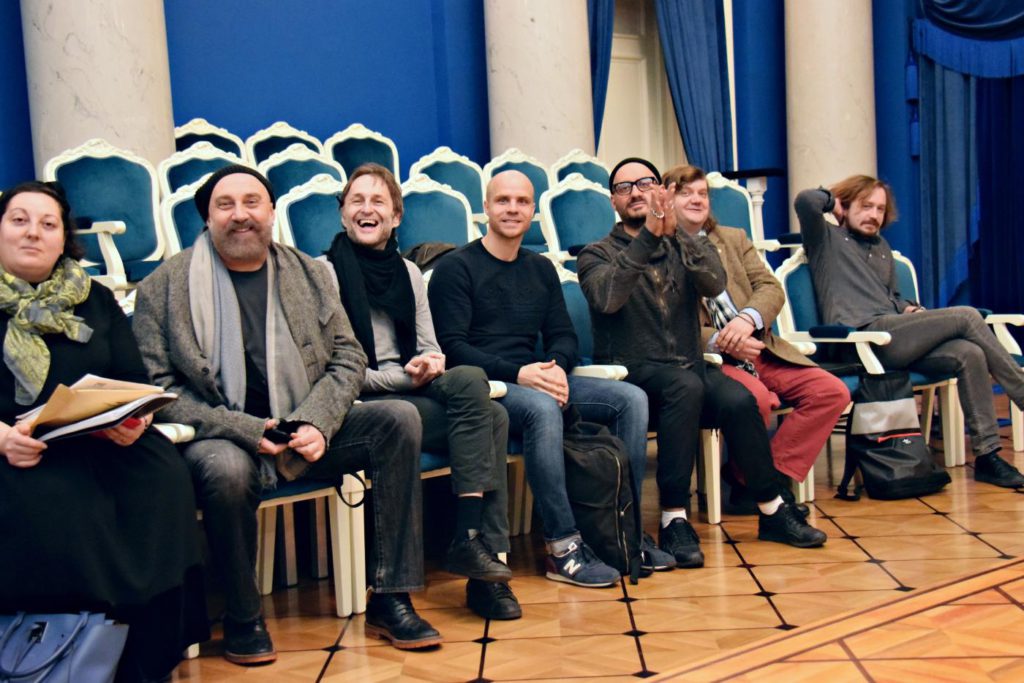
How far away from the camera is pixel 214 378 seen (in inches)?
105

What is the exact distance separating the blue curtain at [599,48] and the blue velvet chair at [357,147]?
151cm

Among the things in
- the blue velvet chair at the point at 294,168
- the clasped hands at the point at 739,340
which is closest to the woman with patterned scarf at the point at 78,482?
the clasped hands at the point at 739,340

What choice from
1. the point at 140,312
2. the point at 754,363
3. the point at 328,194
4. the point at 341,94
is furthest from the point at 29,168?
the point at 754,363

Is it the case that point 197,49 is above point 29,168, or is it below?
above

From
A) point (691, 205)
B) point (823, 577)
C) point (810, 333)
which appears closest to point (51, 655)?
point (823, 577)

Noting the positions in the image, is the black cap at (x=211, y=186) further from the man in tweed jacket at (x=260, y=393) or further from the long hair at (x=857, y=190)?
the long hair at (x=857, y=190)

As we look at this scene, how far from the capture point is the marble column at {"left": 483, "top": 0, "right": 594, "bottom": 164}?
19.7ft

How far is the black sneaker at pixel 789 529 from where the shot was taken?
133 inches

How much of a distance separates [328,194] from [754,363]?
1498 millimetres

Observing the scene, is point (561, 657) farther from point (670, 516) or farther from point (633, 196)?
point (633, 196)

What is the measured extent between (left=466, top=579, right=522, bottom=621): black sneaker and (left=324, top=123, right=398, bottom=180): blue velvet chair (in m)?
3.17

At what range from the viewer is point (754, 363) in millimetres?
3936

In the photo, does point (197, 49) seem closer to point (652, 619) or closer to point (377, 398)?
point (377, 398)

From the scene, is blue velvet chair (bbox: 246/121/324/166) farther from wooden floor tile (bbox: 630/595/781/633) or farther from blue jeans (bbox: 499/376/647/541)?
wooden floor tile (bbox: 630/595/781/633)
